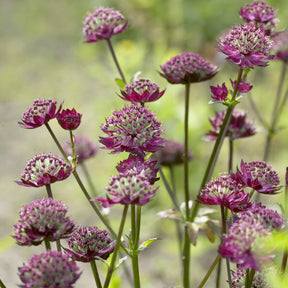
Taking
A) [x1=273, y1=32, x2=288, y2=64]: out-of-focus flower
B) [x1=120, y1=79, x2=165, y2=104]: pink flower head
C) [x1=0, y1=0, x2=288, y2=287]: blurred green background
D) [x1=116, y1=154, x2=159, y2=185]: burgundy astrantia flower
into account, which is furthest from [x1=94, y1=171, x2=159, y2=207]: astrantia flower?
[x1=0, y1=0, x2=288, y2=287]: blurred green background

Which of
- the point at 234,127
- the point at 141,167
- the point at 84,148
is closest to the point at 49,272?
the point at 141,167

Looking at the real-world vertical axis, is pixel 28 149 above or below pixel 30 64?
below

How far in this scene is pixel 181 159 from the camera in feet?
4.95

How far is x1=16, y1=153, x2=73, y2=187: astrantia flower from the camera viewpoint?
0.85 meters

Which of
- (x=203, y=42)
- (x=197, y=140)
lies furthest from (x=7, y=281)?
(x=203, y=42)

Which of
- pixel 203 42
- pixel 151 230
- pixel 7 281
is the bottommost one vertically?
pixel 151 230

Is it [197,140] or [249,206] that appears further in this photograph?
[197,140]

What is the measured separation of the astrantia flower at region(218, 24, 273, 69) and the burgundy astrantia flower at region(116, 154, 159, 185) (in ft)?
0.80

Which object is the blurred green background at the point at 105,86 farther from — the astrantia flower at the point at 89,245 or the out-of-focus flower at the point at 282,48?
the astrantia flower at the point at 89,245

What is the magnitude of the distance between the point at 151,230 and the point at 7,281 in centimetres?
111

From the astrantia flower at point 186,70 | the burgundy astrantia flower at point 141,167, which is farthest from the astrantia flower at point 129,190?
the astrantia flower at point 186,70

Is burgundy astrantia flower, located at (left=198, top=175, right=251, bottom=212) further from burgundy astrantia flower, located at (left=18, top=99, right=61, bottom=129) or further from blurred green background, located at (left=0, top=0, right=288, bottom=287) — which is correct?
blurred green background, located at (left=0, top=0, right=288, bottom=287)

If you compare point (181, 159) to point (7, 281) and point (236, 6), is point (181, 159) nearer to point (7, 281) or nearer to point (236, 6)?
point (7, 281)

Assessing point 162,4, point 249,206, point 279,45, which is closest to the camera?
point 249,206
